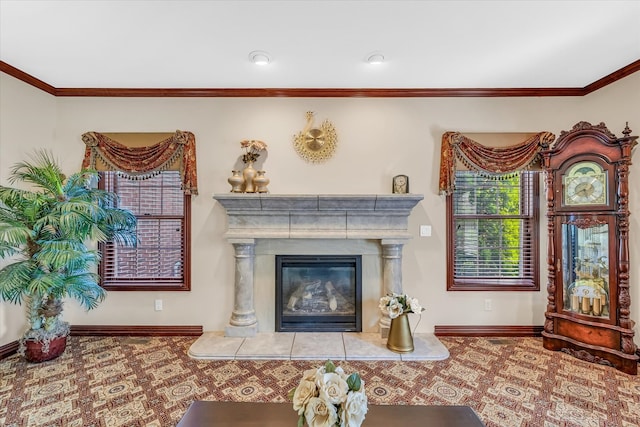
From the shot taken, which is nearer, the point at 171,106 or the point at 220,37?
the point at 220,37

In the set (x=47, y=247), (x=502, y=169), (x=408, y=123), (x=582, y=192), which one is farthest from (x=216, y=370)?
(x=582, y=192)

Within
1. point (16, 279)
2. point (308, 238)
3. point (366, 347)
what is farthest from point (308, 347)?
point (16, 279)

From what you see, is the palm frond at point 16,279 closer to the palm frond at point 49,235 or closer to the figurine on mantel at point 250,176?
the palm frond at point 49,235

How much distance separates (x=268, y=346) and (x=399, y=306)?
Answer: 135 cm

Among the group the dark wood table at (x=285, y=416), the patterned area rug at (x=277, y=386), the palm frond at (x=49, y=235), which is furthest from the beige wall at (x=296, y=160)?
the dark wood table at (x=285, y=416)

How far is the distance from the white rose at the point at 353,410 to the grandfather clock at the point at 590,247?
2.88 meters

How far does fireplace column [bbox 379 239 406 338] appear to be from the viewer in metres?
3.20

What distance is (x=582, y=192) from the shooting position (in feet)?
9.46

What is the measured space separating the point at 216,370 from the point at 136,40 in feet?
9.31

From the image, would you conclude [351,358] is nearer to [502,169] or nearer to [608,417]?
[608,417]

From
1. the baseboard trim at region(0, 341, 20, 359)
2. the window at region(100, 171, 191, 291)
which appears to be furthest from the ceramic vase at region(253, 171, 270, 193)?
the baseboard trim at region(0, 341, 20, 359)

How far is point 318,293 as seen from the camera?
3.42 m

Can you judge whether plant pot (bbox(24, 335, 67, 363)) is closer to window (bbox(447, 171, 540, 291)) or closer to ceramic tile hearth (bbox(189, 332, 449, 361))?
ceramic tile hearth (bbox(189, 332, 449, 361))

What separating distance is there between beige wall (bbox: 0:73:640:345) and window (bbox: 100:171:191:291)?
7.6 inches
